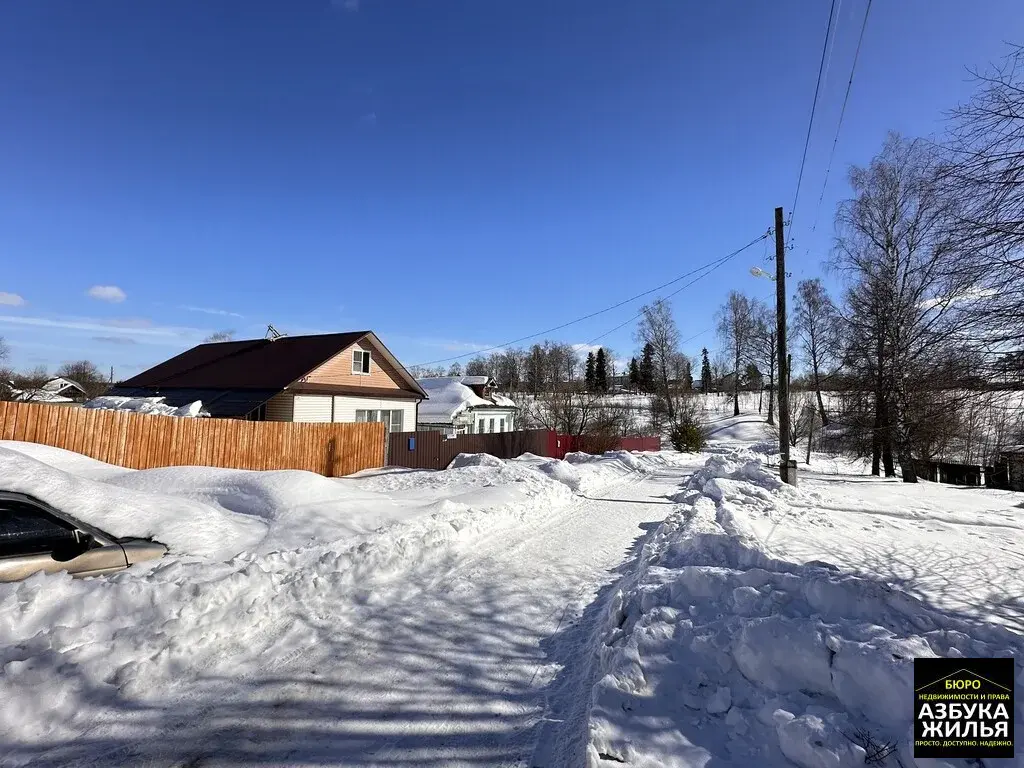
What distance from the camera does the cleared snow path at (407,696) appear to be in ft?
10.3

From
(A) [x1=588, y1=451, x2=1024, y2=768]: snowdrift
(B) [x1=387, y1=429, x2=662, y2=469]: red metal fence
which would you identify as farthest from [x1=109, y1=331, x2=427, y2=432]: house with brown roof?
(A) [x1=588, y1=451, x2=1024, y2=768]: snowdrift

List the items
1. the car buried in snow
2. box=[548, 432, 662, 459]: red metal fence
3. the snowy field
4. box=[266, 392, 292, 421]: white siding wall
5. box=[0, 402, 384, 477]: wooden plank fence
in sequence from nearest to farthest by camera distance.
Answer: the snowy field
the car buried in snow
box=[0, 402, 384, 477]: wooden plank fence
box=[266, 392, 292, 421]: white siding wall
box=[548, 432, 662, 459]: red metal fence

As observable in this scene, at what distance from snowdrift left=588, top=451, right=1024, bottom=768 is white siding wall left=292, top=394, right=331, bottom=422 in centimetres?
1894

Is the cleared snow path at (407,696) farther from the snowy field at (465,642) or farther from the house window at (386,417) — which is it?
the house window at (386,417)

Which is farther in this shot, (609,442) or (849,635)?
(609,442)

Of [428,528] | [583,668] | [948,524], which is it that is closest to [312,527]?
[428,528]

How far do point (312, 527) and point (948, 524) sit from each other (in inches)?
458

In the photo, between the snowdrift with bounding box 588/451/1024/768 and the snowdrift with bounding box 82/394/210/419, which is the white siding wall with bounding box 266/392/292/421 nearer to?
the snowdrift with bounding box 82/394/210/419

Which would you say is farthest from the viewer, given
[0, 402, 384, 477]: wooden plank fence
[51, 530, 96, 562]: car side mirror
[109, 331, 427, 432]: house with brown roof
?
[109, 331, 427, 432]: house with brown roof

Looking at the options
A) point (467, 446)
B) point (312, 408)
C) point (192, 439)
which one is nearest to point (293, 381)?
point (312, 408)

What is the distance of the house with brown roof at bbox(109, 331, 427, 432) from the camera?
843 inches

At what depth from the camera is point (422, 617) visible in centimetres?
518

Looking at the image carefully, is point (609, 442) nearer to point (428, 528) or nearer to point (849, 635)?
point (428, 528)

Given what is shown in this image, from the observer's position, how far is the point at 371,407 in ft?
82.6
